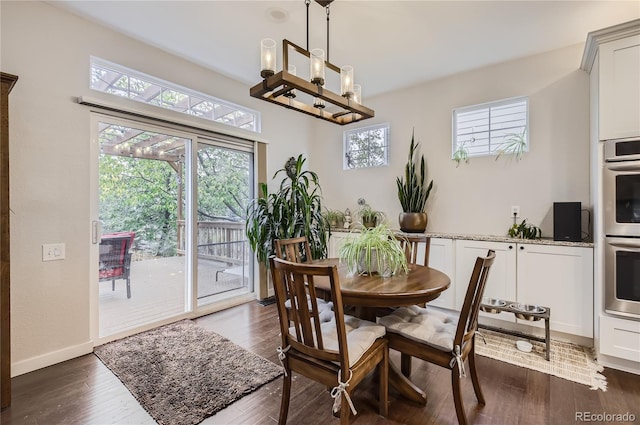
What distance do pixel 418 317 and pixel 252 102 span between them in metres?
3.39

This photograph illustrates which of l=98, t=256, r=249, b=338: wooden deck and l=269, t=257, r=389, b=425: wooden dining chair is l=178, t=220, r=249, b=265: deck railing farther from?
l=269, t=257, r=389, b=425: wooden dining chair

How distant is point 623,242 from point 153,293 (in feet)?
14.3

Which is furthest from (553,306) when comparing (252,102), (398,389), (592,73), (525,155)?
(252,102)

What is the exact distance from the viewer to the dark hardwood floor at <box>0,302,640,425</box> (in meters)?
1.81

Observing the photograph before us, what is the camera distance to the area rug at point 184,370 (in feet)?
6.28

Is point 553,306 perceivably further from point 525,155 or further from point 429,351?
point 429,351

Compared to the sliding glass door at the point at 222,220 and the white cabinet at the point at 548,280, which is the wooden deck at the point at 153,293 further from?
the white cabinet at the point at 548,280

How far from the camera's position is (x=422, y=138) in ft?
13.1

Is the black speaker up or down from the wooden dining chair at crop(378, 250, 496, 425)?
up

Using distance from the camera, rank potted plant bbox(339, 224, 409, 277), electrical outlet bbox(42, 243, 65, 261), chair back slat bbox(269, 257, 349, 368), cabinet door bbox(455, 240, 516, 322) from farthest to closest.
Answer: cabinet door bbox(455, 240, 516, 322) → electrical outlet bbox(42, 243, 65, 261) → potted plant bbox(339, 224, 409, 277) → chair back slat bbox(269, 257, 349, 368)

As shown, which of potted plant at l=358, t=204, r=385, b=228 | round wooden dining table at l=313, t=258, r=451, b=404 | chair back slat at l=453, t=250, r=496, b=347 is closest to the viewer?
chair back slat at l=453, t=250, r=496, b=347

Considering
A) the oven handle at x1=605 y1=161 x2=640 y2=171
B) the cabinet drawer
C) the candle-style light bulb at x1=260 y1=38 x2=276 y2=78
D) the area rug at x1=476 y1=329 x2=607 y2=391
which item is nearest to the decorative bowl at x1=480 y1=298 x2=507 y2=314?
the area rug at x1=476 y1=329 x2=607 y2=391

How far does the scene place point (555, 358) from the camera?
255cm

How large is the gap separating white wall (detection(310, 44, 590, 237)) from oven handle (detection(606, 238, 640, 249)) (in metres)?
0.76
